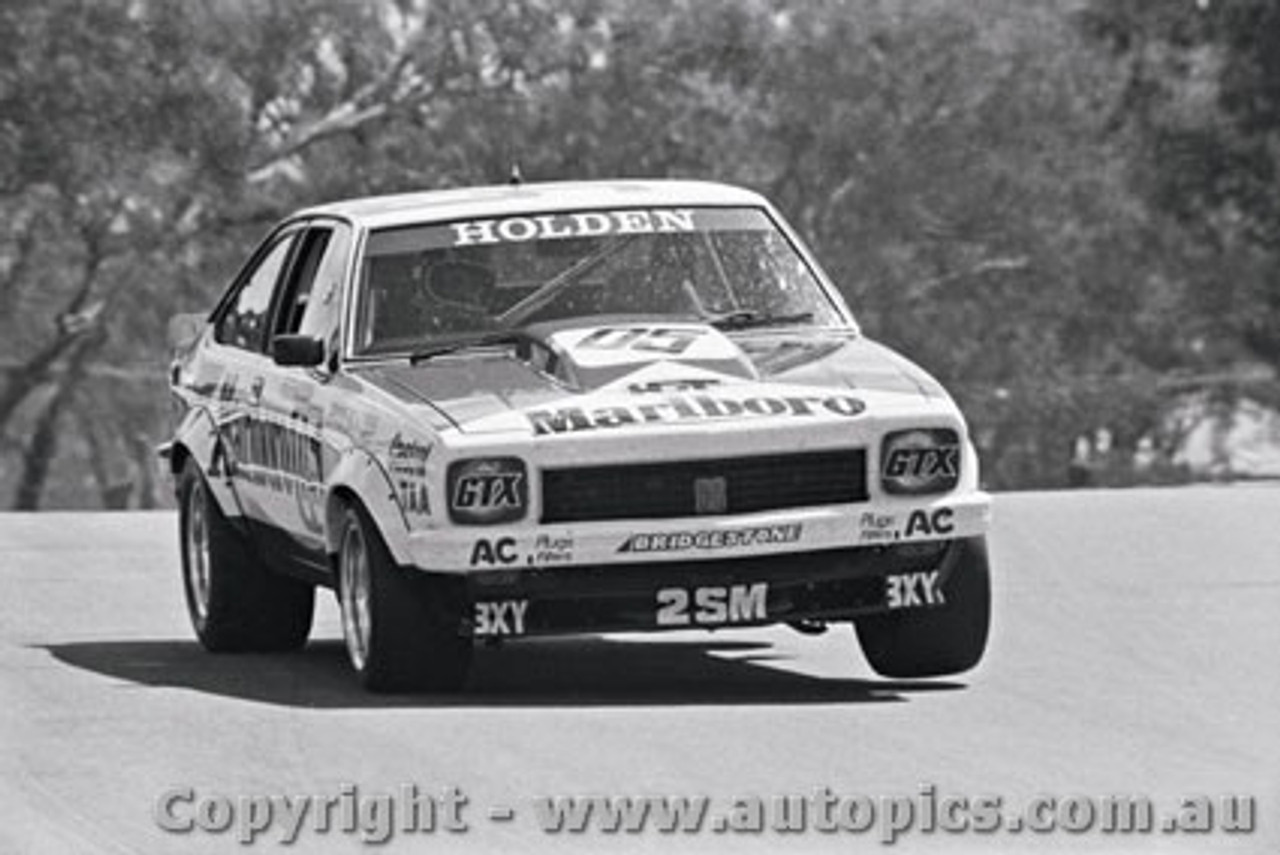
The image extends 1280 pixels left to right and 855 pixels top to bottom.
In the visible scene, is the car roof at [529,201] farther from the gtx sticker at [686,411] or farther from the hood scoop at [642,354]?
the gtx sticker at [686,411]

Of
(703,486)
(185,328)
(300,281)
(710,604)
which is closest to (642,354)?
(703,486)

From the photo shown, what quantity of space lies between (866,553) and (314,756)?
2.05 m

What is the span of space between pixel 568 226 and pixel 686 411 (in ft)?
5.52

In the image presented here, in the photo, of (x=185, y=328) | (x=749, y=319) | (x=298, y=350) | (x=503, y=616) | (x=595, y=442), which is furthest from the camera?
(x=185, y=328)

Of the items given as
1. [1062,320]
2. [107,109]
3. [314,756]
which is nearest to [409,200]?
[314,756]

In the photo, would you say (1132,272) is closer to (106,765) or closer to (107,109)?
(107,109)

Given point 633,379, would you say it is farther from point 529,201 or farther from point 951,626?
point 529,201

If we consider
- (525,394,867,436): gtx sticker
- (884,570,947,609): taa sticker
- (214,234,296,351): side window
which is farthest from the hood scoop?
(214,234,296,351): side window

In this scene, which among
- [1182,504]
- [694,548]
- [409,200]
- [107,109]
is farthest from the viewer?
[107,109]

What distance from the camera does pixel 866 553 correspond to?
1145 cm

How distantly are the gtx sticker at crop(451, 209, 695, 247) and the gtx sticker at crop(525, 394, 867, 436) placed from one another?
1.52 metres

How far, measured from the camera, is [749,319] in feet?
41.4

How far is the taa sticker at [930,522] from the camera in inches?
452

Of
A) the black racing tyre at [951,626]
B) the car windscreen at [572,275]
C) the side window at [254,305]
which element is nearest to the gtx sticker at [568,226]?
the car windscreen at [572,275]
